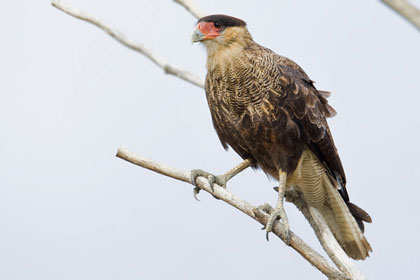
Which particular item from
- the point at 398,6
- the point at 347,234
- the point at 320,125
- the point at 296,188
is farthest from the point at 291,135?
the point at 398,6

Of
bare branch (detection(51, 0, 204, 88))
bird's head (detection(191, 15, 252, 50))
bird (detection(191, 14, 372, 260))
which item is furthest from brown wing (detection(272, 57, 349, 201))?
bare branch (detection(51, 0, 204, 88))

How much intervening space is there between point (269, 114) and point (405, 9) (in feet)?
8.78

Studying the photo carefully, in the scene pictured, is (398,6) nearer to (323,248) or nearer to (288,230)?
(288,230)

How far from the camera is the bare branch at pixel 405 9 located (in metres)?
1.61

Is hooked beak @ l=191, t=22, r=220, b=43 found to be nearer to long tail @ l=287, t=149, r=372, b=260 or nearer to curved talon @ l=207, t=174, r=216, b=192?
curved talon @ l=207, t=174, r=216, b=192

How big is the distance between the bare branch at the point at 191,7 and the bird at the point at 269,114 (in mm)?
863

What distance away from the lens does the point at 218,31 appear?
4371mm

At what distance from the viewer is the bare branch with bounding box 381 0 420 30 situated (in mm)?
1608

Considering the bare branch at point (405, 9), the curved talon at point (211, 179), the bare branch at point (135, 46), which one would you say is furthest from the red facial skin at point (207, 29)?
the bare branch at point (405, 9)

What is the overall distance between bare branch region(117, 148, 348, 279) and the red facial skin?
93 centimetres

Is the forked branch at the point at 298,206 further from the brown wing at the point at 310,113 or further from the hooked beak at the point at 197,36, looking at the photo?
the hooked beak at the point at 197,36

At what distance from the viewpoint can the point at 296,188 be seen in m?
4.79

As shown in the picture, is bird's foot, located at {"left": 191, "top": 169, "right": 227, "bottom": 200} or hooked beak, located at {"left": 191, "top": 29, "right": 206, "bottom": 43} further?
bird's foot, located at {"left": 191, "top": 169, "right": 227, "bottom": 200}

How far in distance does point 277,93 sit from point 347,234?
47.4 inches
